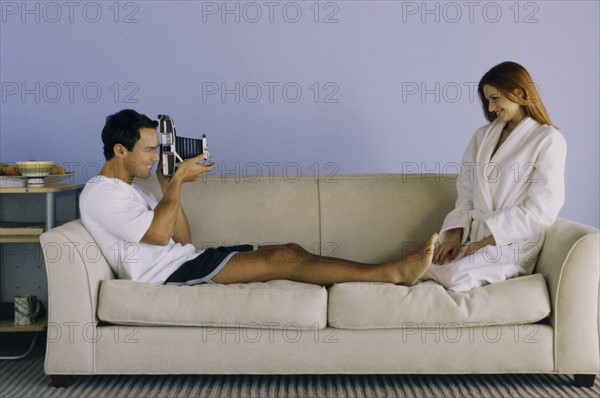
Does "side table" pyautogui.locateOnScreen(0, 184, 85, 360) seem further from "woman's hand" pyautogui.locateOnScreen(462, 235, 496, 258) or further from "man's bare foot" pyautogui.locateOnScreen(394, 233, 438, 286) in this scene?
"woman's hand" pyautogui.locateOnScreen(462, 235, 496, 258)

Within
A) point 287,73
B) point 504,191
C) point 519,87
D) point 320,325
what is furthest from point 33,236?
point 519,87

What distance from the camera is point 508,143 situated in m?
3.10

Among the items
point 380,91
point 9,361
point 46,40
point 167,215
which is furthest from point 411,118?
point 9,361

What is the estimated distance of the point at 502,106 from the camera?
310 centimetres

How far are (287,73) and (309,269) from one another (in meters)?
1.22

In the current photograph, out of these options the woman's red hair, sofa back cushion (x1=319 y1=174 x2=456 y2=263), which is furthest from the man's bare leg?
the woman's red hair

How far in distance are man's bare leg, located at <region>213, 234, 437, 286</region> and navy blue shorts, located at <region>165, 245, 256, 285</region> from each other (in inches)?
1.0

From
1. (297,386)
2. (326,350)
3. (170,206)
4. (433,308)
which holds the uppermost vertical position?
(170,206)

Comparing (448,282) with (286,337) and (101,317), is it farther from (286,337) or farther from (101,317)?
(101,317)

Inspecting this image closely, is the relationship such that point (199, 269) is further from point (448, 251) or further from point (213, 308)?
point (448, 251)

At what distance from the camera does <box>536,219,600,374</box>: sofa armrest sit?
2.71 m

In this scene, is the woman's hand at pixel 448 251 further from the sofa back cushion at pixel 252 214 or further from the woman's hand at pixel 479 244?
the sofa back cushion at pixel 252 214

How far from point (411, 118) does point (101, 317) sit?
1826mm

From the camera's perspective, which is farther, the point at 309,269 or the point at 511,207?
the point at 511,207
